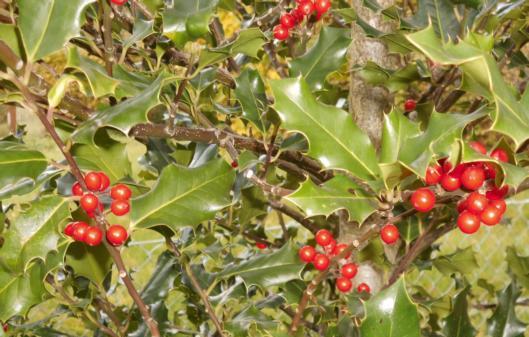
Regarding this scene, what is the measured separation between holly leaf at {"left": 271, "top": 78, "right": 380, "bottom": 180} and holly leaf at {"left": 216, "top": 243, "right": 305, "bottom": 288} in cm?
34

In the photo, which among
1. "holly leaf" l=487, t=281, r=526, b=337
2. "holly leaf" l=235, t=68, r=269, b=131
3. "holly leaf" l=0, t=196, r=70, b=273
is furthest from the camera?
"holly leaf" l=487, t=281, r=526, b=337

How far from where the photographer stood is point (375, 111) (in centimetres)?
127

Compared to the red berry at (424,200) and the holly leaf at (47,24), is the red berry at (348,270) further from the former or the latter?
the holly leaf at (47,24)

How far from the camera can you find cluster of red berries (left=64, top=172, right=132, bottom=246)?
2.41 feet

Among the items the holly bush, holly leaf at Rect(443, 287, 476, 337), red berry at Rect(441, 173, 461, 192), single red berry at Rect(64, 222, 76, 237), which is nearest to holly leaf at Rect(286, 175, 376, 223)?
the holly bush

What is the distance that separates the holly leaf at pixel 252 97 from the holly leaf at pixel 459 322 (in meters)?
0.52

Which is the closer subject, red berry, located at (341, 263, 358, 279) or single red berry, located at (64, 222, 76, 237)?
single red berry, located at (64, 222, 76, 237)

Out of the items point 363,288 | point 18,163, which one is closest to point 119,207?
point 18,163

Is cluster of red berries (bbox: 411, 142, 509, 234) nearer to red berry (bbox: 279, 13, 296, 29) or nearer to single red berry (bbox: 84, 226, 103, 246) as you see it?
single red berry (bbox: 84, 226, 103, 246)

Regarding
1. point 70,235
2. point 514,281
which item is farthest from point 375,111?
point 70,235

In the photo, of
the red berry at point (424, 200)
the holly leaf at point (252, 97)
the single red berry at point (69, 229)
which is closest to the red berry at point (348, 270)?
the holly leaf at point (252, 97)

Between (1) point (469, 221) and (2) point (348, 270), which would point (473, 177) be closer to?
(1) point (469, 221)

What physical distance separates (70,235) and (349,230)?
639 mm

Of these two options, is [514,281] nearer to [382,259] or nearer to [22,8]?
[382,259]
